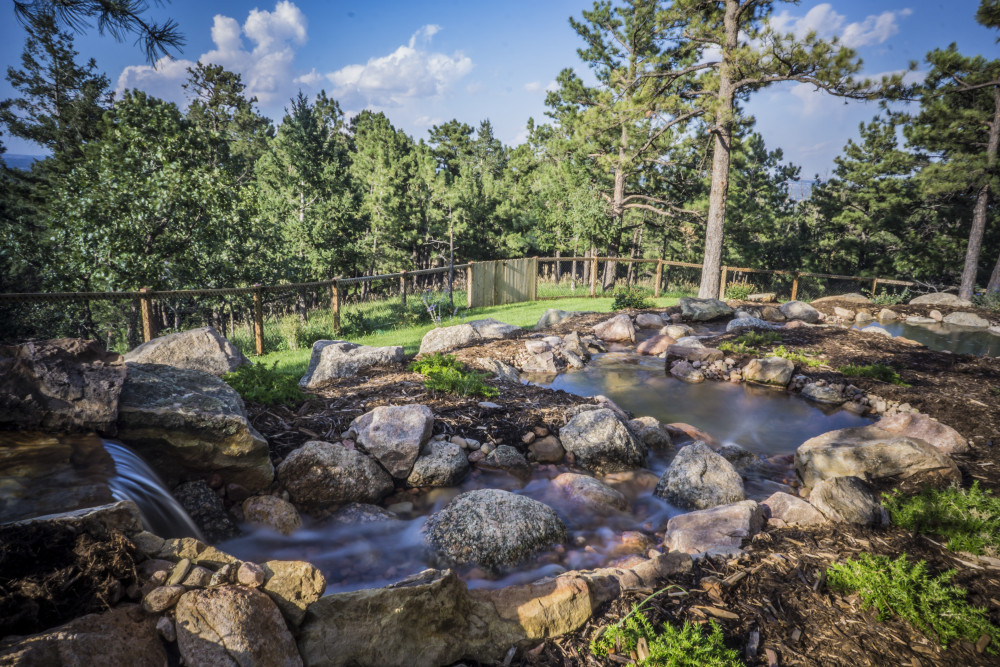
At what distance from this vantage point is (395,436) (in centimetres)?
421

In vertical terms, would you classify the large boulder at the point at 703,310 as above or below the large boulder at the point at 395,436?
above

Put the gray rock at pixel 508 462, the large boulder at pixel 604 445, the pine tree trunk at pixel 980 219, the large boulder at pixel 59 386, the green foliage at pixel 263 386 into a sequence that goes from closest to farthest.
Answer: the large boulder at pixel 59 386
the gray rock at pixel 508 462
the large boulder at pixel 604 445
the green foliage at pixel 263 386
the pine tree trunk at pixel 980 219

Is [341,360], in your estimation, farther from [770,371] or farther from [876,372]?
[876,372]

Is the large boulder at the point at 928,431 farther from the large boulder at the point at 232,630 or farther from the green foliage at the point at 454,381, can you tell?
the large boulder at the point at 232,630

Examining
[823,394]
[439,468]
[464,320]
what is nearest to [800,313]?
[823,394]

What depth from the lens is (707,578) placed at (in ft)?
Answer: 8.41

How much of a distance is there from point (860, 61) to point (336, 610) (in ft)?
45.5

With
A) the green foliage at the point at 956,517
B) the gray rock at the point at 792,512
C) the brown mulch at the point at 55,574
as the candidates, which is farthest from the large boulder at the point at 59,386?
the green foliage at the point at 956,517

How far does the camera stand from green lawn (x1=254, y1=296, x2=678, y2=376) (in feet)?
25.4

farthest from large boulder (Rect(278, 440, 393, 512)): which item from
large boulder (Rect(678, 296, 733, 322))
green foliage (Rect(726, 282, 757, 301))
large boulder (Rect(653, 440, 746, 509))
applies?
green foliage (Rect(726, 282, 757, 301))

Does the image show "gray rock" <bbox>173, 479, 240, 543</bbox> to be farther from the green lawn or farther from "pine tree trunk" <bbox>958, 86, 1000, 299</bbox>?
"pine tree trunk" <bbox>958, 86, 1000, 299</bbox>

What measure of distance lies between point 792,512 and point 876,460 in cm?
145

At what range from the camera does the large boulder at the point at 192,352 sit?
5.41 metres

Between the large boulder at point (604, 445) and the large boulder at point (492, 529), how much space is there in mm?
1194
